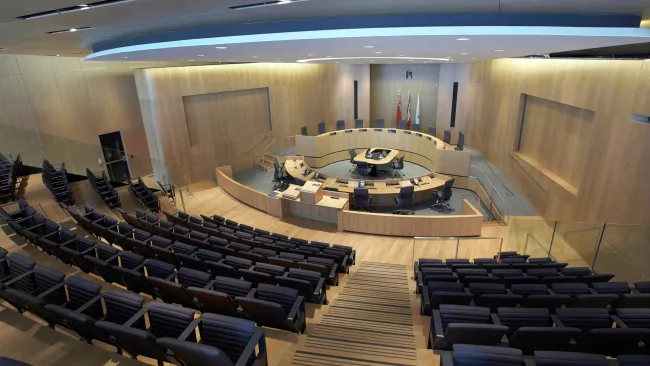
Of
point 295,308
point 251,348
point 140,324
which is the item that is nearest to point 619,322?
point 295,308

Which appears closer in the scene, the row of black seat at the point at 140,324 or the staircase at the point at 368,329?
the row of black seat at the point at 140,324

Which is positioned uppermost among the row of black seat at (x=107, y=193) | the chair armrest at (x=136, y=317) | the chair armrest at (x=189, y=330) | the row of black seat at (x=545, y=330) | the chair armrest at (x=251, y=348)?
the chair armrest at (x=251, y=348)

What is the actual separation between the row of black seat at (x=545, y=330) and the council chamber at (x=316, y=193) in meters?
0.02

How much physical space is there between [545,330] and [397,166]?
33.1 ft

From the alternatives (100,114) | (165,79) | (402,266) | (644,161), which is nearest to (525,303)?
(402,266)

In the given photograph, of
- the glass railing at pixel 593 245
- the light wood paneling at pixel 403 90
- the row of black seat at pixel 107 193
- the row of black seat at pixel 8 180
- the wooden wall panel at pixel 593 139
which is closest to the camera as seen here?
the glass railing at pixel 593 245

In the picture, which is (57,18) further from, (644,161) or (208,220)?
(644,161)

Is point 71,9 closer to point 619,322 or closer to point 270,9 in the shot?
point 270,9

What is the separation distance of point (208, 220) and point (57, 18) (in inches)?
227

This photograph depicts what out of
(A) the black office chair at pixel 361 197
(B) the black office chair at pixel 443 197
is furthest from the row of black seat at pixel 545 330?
(B) the black office chair at pixel 443 197

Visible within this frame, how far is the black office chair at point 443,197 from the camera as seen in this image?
32.1 feet

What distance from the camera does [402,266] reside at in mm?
7055

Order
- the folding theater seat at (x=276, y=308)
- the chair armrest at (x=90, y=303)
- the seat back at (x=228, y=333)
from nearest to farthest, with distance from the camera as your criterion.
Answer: the seat back at (x=228, y=333) → the chair armrest at (x=90, y=303) → the folding theater seat at (x=276, y=308)

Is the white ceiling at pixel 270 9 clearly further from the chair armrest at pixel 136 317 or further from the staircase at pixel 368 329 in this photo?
the staircase at pixel 368 329
